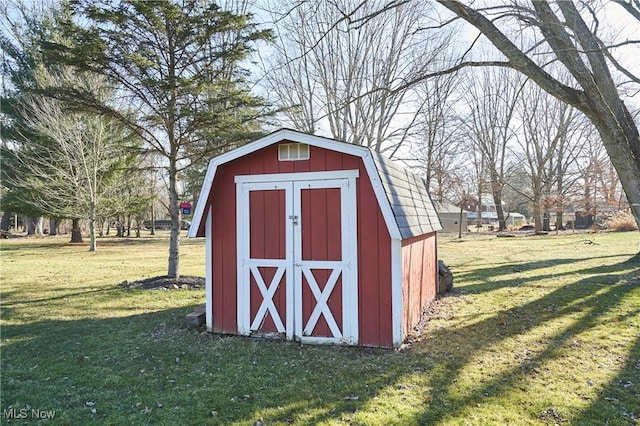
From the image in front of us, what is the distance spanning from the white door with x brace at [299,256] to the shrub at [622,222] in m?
26.2

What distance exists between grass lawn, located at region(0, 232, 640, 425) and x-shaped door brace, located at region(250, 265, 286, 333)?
304 mm

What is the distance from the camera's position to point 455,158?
26609mm

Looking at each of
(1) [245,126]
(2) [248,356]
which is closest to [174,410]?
(2) [248,356]

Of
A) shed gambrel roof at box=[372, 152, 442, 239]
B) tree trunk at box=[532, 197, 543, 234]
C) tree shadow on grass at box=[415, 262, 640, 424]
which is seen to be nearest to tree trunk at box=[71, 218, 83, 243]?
shed gambrel roof at box=[372, 152, 442, 239]

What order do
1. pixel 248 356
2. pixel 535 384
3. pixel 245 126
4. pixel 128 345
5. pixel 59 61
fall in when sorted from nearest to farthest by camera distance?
pixel 535 384 < pixel 248 356 < pixel 128 345 < pixel 59 61 < pixel 245 126

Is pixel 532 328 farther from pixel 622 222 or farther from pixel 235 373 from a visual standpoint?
pixel 622 222

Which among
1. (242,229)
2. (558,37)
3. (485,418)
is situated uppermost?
(558,37)

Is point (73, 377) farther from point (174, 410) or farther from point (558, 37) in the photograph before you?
point (558, 37)

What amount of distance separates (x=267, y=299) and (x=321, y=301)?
2.57 feet

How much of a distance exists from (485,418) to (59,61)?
10.2 m

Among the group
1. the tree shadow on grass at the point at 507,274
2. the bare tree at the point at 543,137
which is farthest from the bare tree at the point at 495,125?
the tree shadow on grass at the point at 507,274

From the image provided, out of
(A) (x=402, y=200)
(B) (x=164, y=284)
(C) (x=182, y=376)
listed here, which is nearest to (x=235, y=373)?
(C) (x=182, y=376)

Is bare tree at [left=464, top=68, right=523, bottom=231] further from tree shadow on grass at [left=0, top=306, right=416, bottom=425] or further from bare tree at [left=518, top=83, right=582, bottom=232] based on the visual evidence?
tree shadow on grass at [left=0, top=306, right=416, bottom=425]

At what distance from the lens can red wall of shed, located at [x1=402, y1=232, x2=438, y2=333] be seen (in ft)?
17.3
